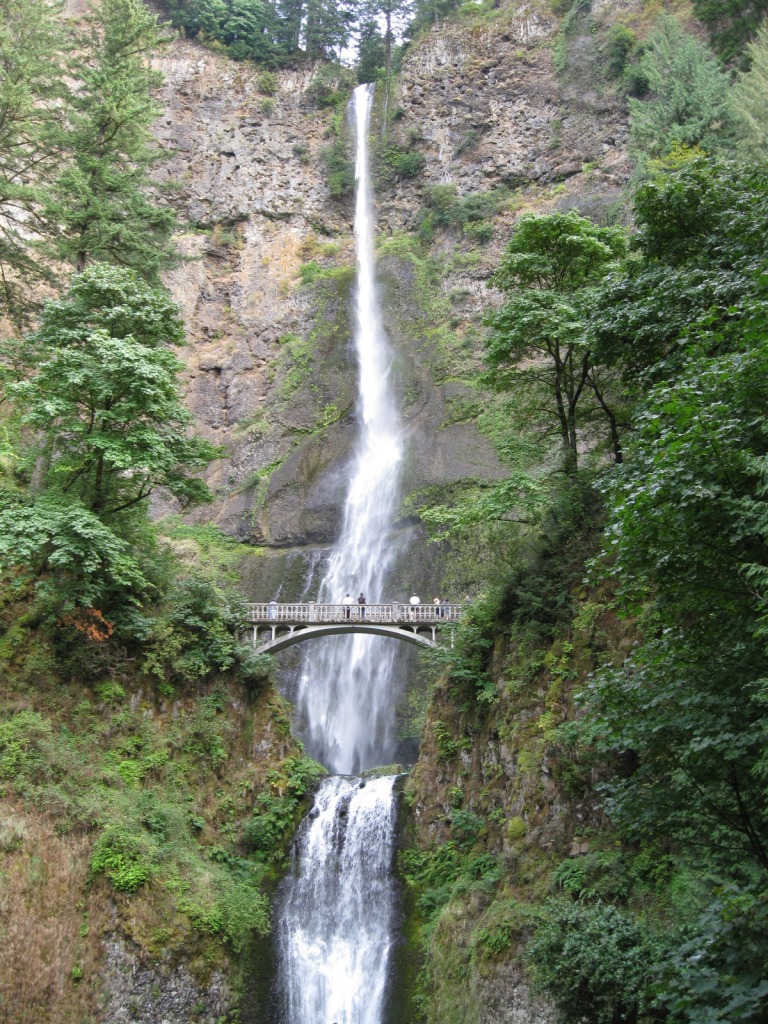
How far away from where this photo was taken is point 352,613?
27.5m

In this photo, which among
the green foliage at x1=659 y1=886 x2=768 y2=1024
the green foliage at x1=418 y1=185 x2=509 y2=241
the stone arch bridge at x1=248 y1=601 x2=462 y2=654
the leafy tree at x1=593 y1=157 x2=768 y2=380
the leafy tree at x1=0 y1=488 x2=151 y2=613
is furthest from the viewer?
the green foliage at x1=418 y1=185 x2=509 y2=241

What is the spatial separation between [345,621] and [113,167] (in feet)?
50.5

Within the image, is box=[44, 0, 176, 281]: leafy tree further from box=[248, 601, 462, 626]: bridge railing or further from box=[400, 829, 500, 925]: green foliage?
box=[400, 829, 500, 925]: green foliage

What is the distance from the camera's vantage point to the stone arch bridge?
26.7 meters

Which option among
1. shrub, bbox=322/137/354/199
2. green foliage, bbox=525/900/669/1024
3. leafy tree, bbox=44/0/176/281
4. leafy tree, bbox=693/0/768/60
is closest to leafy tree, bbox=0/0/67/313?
leafy tree, bbox=44/0/176/281

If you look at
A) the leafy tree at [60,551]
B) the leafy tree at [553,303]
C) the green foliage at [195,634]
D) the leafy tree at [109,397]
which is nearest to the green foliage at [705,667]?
the leafy tree at [553,303]

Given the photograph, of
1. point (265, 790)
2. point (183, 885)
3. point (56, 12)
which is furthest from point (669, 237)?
point (56, 12)

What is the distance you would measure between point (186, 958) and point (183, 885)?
1.39 metres

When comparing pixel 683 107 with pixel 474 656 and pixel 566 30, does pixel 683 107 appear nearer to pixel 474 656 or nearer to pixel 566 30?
pixel 566 30

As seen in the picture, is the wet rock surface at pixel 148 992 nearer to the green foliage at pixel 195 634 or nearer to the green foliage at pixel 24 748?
the green foliage at pixel 24 748

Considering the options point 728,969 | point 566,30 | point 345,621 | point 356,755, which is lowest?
point 728,969

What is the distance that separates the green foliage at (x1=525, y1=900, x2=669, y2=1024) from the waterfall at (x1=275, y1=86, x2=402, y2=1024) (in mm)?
9718

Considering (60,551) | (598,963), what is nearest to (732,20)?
(60,551)

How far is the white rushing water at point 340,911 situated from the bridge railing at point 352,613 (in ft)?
16.8
